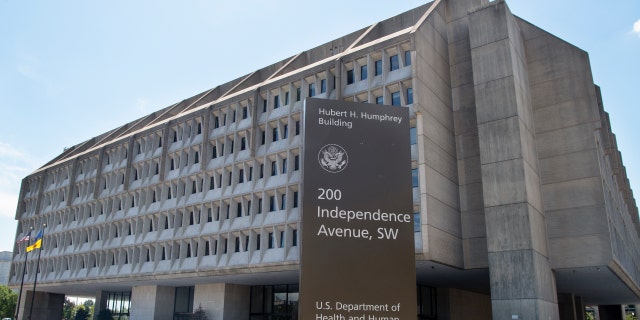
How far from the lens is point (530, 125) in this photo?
33219 mm

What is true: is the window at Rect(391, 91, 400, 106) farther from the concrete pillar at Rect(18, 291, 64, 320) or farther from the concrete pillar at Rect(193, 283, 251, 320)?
the concrete pillar at Rect(18, 291, 64, 320)

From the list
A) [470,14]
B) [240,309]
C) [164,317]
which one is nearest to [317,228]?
[470,14]

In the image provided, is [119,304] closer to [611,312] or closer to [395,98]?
[395,98]

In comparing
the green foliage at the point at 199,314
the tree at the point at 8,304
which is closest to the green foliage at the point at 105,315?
the green foliage at the point at 199,314

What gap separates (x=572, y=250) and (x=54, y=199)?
49.4 m

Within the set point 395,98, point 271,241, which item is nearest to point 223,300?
point 271,241

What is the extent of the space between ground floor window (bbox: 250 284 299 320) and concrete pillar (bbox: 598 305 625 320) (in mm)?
43116

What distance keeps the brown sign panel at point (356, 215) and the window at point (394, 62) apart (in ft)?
78.3

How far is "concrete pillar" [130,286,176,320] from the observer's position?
150ft

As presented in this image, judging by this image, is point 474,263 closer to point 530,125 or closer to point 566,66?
point 530,125

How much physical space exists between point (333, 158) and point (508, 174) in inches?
924

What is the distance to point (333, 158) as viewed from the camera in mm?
8930

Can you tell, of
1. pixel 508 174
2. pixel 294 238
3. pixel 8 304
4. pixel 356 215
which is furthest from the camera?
pixel 8 304

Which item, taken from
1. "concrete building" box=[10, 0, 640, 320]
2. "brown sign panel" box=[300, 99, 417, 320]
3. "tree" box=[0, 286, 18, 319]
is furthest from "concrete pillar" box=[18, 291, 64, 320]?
"brown sign panel" box=[300, 99, 417, 320]
